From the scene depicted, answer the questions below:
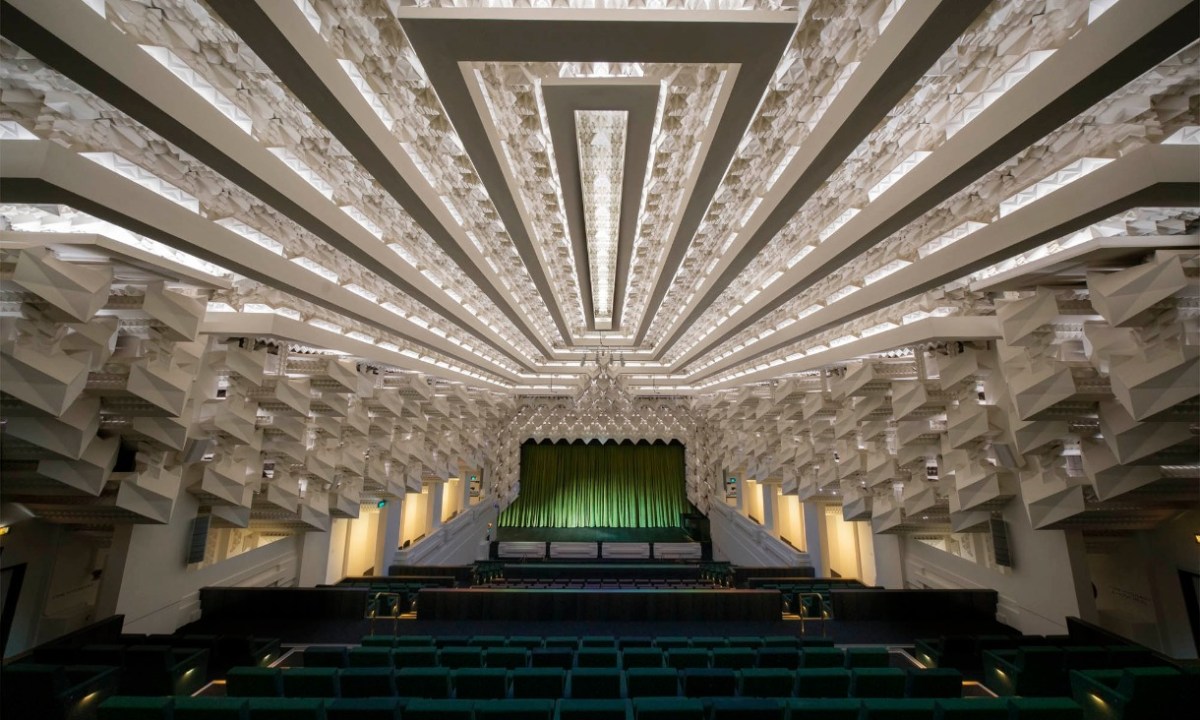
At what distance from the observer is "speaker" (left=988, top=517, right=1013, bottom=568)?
7.95 metres

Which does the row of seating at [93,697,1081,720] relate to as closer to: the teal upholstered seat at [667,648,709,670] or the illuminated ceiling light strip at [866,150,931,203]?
the teal upholstered seat at [667,648,709,670]

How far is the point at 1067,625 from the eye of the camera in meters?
7.03

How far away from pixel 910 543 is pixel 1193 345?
9.35 meters

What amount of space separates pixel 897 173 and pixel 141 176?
6476mm

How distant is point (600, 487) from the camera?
102ft

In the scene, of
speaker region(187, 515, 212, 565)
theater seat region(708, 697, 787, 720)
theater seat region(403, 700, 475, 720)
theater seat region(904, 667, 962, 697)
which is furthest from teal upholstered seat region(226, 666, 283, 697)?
theater seat region(904, 667, 962, 697)

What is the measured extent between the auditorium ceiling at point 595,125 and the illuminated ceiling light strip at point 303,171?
23 millimetres

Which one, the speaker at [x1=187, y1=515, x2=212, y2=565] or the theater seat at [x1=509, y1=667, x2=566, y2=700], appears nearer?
the theater seat at [x1=509, y1=667, x2=566, y2=700]

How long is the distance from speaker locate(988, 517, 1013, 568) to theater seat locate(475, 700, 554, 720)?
8.70 metres

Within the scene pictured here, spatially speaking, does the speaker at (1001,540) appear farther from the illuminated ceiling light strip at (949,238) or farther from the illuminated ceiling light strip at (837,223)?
the illuminated ceiling light strip at (837,223)

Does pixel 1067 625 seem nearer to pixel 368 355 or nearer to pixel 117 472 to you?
pixel 368 355

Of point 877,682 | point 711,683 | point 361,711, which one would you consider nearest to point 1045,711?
point 877,682

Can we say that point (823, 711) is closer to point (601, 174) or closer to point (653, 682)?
point (653, 682)

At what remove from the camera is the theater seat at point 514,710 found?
3834 mm
